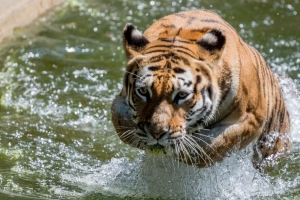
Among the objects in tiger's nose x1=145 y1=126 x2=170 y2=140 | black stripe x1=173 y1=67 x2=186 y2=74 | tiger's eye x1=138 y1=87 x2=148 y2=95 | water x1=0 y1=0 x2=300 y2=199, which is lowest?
water x1=0 y1=0 x2=300 y2=199

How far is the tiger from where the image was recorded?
12.6 feet

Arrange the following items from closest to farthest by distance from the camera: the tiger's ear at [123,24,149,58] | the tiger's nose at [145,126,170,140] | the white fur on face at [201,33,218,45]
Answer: the tiger's nose at [145,126,170,140] < the white fur on face at [201,33,218,45] < the tiger's ear at [123,24,149,58]

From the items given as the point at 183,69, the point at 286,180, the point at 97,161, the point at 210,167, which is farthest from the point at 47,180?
the point at 286,180

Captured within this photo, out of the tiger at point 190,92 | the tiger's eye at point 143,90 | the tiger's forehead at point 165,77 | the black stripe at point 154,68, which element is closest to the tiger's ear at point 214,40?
the tiger at point 190,92

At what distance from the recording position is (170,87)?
381 cm

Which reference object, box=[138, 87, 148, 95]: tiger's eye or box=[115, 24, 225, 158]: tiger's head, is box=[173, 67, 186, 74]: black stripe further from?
box=[138, 87, 148, 95]: tiger's eye

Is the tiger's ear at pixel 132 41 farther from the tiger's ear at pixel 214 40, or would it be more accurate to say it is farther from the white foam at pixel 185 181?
the white foam at pixel 185 181

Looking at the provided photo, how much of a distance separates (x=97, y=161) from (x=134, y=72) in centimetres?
150

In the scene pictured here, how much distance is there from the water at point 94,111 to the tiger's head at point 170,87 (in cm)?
63

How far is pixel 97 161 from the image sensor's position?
5340 millimetres

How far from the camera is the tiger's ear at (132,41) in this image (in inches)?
164

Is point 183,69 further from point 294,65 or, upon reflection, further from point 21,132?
point 294,65

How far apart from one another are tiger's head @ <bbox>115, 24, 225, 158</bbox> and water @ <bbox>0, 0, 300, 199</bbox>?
25.0 inches

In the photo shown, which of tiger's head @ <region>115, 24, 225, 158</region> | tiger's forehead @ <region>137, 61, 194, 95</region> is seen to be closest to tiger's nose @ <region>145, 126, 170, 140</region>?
tiger's head @ <region>115, 24, 225, 158</region>
